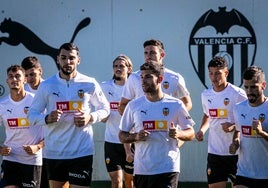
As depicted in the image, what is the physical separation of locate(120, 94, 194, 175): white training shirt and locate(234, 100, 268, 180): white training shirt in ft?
1.99

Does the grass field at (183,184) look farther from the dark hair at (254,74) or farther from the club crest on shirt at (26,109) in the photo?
the dark hair at (254,74)

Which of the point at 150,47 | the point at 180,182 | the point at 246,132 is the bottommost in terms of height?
the point at 180,182

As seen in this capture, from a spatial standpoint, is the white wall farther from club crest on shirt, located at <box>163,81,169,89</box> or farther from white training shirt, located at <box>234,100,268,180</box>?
white training shirt, located at <box>234,100,268,180</box>

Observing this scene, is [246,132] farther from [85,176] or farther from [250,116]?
[85,176]

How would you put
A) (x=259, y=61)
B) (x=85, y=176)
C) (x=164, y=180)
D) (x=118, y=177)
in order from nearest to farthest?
(x=164, y=180)
(x=85, y=176)
(x=118, y=177)
(x=259, y=61)

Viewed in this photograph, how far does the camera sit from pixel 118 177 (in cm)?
970

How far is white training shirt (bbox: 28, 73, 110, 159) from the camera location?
7.72 metres

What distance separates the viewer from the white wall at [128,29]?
10773mm

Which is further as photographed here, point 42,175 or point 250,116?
point 42,175

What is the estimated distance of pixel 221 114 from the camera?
28.9 ft

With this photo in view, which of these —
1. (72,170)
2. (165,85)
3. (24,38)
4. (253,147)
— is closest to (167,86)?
(165,85)

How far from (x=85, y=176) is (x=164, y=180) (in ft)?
3.70

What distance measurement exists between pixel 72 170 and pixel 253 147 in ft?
6.05

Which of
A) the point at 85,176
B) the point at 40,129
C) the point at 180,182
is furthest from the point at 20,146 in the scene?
the point at 180,182
